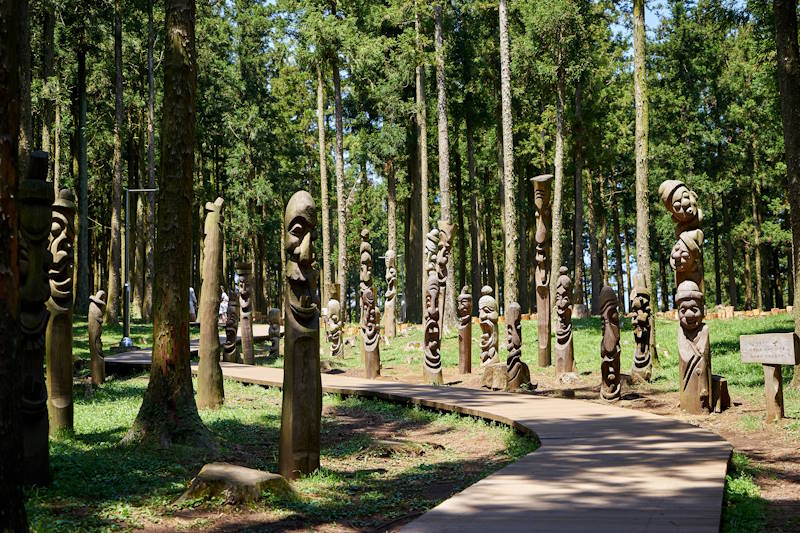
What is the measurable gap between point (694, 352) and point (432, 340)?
684 cm

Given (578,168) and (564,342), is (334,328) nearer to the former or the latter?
(564,342)

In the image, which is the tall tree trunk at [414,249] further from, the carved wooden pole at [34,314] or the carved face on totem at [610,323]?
the carved wooden pole at [34,314]

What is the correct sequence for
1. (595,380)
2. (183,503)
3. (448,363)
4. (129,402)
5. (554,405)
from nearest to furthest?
(183,503) → (554,405) → (129,402) → (595,380) → (448,363)

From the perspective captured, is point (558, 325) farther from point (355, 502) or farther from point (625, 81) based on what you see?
point (625, 81)

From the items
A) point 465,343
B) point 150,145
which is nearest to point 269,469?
point 465,343

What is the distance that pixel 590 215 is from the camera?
124 ft

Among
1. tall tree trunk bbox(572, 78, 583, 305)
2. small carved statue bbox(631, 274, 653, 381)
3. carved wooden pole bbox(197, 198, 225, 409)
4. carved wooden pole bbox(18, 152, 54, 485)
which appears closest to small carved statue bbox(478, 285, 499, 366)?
small carved statue bbox(631, 274, 653, 381)

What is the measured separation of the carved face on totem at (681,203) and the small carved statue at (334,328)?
13.8 meters

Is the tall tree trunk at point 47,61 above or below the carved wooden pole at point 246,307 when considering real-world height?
above

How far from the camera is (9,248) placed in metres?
5.33

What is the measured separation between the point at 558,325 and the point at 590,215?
21509mm

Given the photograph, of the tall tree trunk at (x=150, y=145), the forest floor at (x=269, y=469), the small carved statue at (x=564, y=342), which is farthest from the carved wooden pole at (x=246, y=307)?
the tall tree trunk at (x=150, y=145)

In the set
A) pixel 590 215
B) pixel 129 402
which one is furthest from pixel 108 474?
pixel 590 215

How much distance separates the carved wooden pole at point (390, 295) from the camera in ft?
90.5
